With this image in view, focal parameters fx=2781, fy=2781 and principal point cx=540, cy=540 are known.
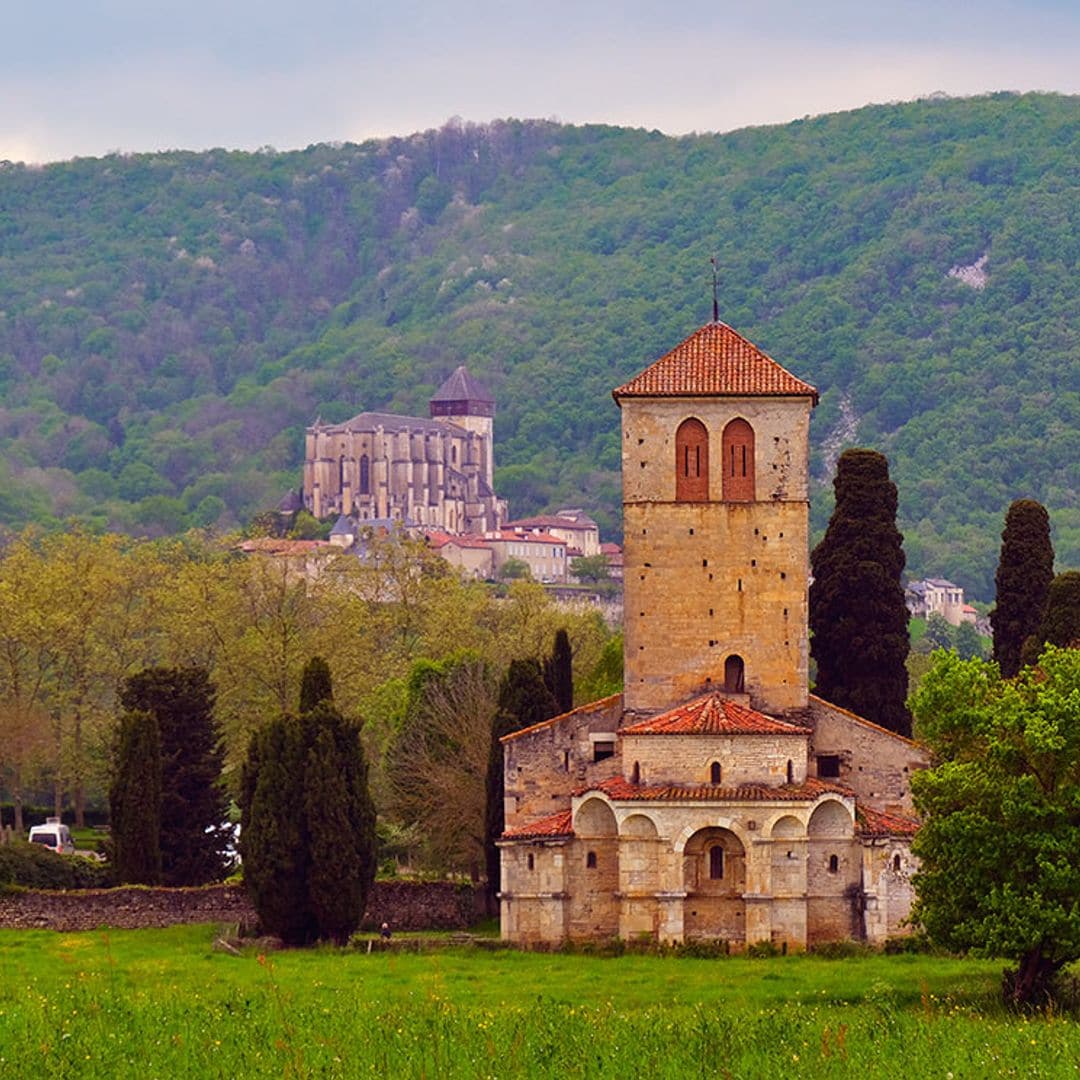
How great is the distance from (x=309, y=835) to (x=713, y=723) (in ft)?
26.7

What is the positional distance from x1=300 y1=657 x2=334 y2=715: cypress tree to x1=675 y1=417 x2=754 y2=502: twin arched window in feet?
28.2

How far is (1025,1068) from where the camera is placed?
105 ft

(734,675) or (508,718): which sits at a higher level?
(734,675)

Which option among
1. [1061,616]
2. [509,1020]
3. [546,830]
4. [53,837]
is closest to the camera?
[509,1020]

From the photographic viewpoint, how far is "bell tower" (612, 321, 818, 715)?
188 feet

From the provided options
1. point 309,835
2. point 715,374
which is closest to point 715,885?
point 309,835

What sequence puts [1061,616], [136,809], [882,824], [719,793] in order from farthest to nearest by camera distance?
[136,809], [1061,616], [882,824], [719,793]

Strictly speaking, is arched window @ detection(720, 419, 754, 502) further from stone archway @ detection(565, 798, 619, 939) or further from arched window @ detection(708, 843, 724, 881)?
arched window @ detection(708, 843, 724, 881)

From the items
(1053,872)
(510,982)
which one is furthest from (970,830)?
(510,982)

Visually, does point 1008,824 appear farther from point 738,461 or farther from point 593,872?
point 738,461

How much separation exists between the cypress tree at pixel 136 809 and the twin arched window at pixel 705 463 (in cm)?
1307

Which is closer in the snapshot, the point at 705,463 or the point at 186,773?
the point at 705,463

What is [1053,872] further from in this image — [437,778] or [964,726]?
[437,778]

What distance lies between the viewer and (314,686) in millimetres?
59500
